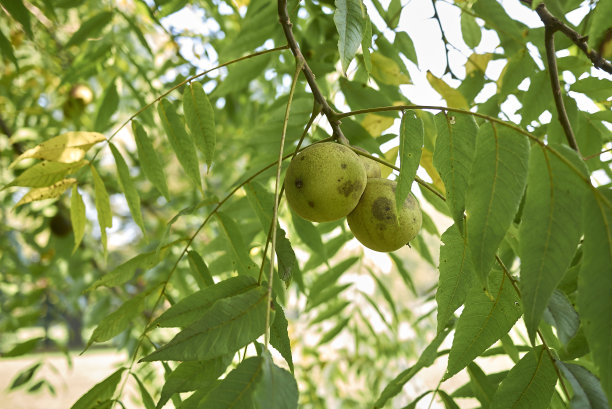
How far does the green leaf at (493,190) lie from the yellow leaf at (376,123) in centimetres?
98

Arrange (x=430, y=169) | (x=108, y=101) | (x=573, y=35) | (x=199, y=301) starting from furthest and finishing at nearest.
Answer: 1. (x=108, y=101)
2. (x=430, y=169)
3. (x=573, y=35)
4. (x=199, y=301)

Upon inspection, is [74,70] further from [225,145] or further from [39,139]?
[225,145]

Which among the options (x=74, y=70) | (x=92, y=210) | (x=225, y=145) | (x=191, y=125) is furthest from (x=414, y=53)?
(x=92, y=210)

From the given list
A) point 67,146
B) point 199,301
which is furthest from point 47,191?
point 199,301

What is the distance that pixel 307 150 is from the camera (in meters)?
1.35

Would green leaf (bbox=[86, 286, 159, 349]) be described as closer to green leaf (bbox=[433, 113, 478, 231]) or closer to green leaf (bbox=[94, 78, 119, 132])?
green leaf (bbox=[433, 113, 478, 231])

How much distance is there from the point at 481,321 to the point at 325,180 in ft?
1.67

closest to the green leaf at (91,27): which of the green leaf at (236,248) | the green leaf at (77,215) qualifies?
the green leaf at (77,215)

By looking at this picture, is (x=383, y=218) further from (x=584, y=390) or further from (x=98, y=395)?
(x=98, y=395)

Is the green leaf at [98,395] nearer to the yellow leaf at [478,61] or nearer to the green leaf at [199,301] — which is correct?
the green leaf at [199,301]

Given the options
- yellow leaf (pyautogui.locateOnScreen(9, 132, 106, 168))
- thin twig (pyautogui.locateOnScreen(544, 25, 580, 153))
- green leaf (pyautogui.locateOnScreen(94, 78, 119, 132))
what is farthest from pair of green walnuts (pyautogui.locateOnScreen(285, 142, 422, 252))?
green leaf (pyautogui.locateOnScreen(94, 78, 119, 132))

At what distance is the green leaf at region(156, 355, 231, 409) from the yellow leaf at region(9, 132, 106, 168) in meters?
0.80

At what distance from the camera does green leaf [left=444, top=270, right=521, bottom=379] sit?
122 cm

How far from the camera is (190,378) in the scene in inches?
47.3
